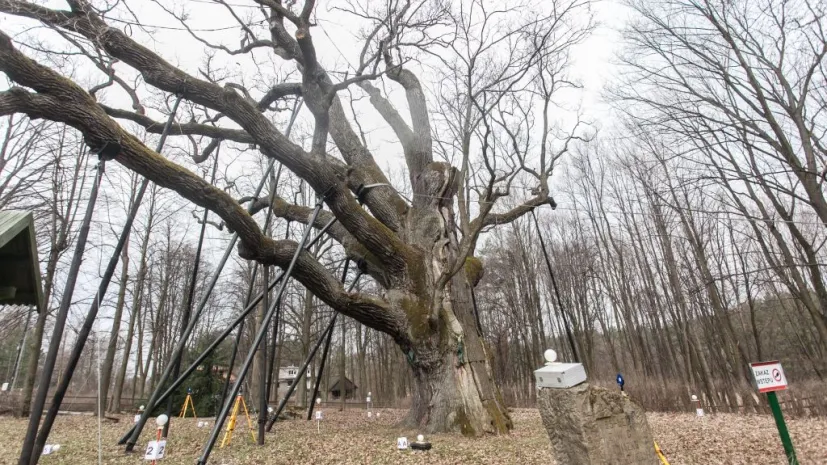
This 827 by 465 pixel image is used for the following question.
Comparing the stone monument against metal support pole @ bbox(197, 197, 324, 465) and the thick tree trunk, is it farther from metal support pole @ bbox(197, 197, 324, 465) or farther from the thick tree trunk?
the thick tree trunk

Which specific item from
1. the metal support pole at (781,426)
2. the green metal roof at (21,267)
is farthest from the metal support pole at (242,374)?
the metal support pole at (781,426)

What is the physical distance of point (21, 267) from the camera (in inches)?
155

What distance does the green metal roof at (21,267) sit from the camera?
3.66 meters

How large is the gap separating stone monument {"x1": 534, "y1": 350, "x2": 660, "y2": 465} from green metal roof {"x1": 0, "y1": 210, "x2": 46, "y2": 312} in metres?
4.75

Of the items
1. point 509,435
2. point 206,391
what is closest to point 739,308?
point 509,435

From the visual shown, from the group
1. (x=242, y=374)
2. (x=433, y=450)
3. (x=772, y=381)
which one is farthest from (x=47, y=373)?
(x=772, y=381)

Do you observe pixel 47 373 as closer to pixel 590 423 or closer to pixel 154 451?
pixel 154 451

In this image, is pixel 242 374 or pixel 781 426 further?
pixel 242 374

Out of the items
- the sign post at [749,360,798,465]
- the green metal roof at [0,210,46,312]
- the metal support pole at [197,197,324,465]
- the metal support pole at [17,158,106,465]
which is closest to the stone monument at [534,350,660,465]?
the sign post at [749,360,798,465]

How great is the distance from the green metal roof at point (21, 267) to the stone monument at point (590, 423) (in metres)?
4.75

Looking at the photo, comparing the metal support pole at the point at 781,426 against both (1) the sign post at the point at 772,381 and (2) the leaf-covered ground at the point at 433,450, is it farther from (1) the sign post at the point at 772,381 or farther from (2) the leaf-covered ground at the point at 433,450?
(2) the leaf-covered ground at the point at 433,450

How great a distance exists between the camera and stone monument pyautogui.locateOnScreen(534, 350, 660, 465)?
8.69 feet

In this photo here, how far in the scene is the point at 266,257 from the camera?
5309 mm

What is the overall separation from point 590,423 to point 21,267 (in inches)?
212
